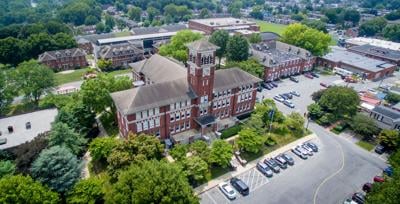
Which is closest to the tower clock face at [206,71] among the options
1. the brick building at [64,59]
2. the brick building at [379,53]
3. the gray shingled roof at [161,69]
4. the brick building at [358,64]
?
the gray shingled roof at [161,69]

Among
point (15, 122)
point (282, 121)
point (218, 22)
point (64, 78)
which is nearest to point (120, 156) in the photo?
point (15, 122)

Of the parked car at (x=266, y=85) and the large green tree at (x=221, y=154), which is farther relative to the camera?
the parked car at (x=266, y=85)

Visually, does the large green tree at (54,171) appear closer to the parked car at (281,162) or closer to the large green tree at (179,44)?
the parked car at (281,162)

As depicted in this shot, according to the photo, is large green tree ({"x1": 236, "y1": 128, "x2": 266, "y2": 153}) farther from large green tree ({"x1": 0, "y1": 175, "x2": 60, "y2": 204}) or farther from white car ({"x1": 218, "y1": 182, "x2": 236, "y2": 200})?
large green tree ({"x1": 0, "y1": 175, "x2": 60, "y2": 204})

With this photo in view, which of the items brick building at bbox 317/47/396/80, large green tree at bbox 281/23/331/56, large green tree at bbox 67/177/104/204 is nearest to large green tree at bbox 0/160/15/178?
large green tree at bbox 67/177/104/204

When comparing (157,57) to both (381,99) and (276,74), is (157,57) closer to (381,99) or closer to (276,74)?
(276,74)

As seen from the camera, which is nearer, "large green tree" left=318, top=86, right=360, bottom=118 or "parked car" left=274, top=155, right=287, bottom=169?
"parked car" left=274, top=155, right=287, bottom=169
